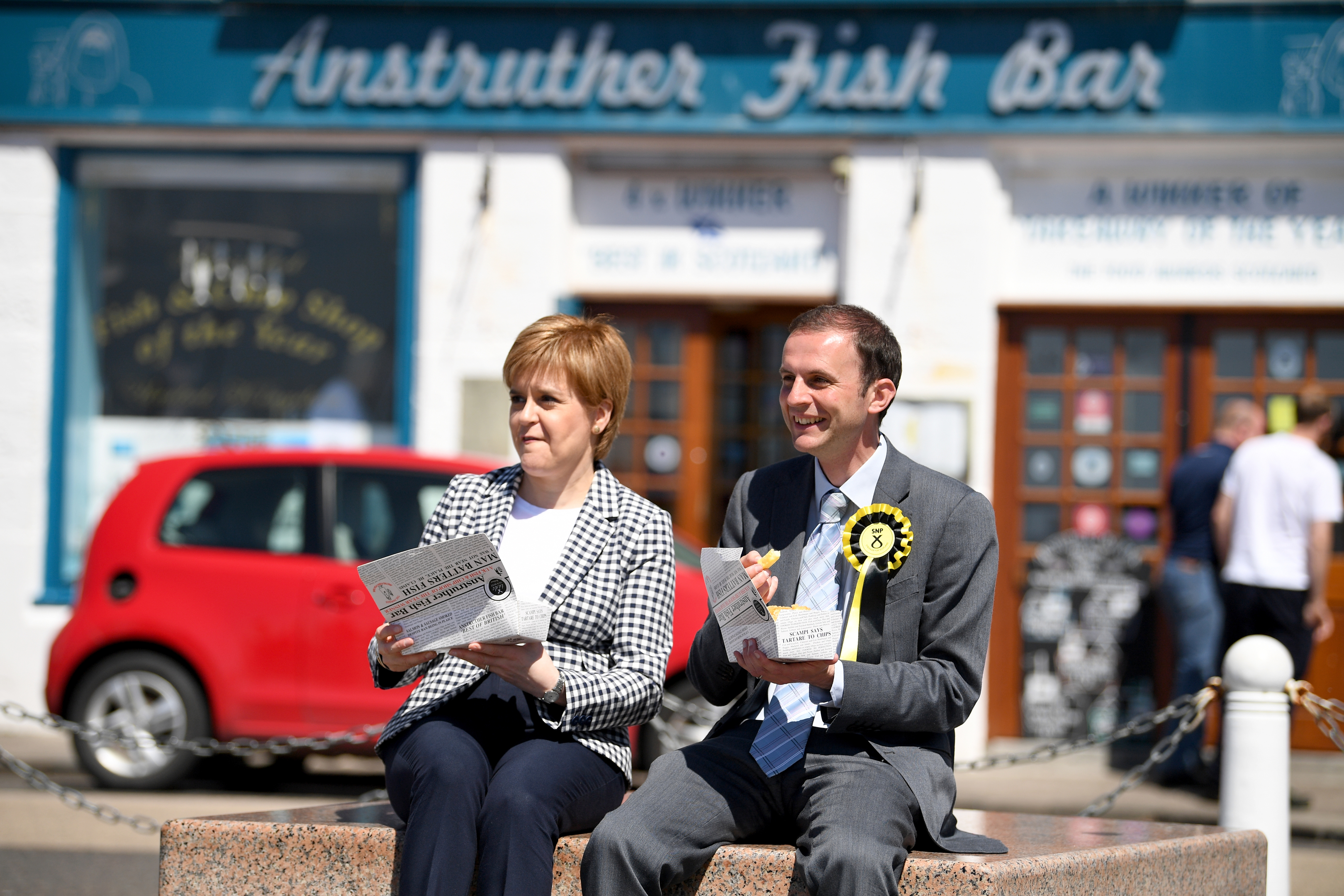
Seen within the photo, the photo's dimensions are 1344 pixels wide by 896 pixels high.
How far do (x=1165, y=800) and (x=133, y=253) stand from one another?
7.76 m

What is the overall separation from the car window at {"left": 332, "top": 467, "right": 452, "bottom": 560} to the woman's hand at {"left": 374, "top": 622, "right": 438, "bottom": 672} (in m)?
4.04

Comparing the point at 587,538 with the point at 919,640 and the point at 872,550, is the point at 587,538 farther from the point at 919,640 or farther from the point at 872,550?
the point at 919,640

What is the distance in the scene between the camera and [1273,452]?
24.7 feet

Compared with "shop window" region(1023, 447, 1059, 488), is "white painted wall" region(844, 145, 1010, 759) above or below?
above

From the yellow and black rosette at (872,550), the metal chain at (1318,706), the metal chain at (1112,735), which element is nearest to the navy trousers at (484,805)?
the yellow and black rosette at (872,550)

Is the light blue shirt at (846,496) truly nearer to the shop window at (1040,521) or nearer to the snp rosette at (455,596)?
the snp rosette at (455,596)

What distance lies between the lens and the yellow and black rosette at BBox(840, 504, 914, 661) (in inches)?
125

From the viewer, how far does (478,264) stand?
31.8 ft

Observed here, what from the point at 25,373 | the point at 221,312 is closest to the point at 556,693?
the point at 221,312

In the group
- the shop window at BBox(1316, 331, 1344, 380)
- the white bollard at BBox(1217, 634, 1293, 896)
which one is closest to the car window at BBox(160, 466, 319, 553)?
the white bollard at BBox(1217, 634, 1293, 896)

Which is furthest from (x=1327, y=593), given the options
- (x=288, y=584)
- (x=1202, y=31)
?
(x=288, y=584)

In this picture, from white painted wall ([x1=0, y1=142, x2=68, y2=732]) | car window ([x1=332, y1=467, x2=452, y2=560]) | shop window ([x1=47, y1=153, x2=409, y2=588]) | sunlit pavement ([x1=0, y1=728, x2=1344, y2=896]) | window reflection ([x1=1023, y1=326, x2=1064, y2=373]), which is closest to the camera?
sunlit pavement ([x1=0, y1=728, x2=1344, y2=896])

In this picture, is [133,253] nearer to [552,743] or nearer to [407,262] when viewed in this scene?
[407,262]

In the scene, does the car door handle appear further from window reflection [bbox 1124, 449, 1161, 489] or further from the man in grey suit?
window reflection [bbox 1124, 449, 1161, 489]
